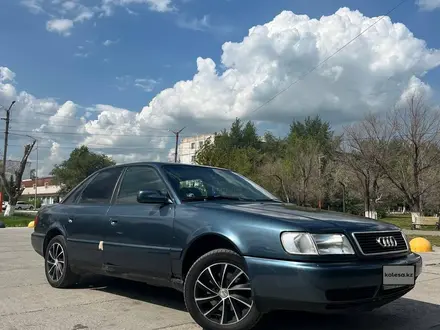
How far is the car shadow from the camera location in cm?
450

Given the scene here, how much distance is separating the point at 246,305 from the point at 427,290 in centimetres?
382

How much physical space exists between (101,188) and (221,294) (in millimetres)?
2503

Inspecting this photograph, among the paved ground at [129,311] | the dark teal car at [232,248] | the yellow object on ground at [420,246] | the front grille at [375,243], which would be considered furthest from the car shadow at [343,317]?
the yellow object on ground at [420,246]

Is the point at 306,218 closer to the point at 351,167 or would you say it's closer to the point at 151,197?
the point at 151,197

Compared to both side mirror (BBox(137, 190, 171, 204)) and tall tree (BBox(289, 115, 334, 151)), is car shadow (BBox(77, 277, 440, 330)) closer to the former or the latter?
side mirror (BBox(137, 190, 171, 204))

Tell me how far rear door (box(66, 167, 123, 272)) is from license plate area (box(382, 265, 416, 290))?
9.71ft

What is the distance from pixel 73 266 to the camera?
587cm

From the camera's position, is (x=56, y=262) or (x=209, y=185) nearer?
(x=209, y=185)

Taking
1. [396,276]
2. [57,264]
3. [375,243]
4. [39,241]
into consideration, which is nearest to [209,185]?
[375,243]

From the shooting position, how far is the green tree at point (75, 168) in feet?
309

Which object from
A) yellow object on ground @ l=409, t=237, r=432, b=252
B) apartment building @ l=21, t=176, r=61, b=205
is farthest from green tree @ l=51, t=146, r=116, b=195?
yellow object on ground @ l=409, t=237, r=432, b=252

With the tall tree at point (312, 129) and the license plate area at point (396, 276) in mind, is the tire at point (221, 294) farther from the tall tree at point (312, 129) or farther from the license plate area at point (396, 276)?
the tall tree at point (312, 129)

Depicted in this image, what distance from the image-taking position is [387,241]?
409cm

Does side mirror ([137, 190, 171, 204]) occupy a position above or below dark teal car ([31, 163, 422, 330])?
above
